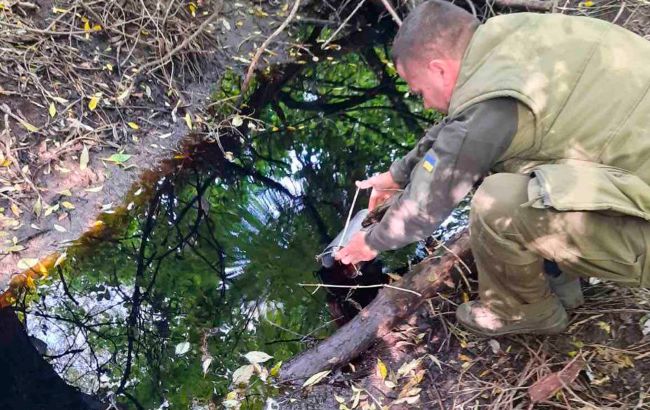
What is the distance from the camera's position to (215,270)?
3482mm

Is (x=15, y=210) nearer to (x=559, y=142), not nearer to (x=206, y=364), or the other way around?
(x=206, y=364)

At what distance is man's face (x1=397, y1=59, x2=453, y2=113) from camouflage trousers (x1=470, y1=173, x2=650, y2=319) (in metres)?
0.37

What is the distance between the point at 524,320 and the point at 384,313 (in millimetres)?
663

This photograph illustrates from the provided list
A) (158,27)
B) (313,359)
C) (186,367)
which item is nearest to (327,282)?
(313,359)

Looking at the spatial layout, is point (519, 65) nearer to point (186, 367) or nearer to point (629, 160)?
point (629, 160)

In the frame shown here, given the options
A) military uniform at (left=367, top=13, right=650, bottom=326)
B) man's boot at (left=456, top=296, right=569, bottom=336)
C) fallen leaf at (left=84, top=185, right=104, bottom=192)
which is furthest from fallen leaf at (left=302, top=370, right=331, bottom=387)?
fallen leaf at (left=84, top=185, right=104, bottom=192)

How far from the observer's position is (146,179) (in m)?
4.02

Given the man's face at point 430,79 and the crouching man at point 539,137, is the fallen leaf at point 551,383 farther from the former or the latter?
the man's face at point 430,79

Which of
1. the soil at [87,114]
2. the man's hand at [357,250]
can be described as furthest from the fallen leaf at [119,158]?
the man's hand at [357,250]

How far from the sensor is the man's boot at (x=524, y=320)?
7.86 feet

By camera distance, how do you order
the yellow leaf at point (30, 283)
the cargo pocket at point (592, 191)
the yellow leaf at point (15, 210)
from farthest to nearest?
the yellow leaf at point (15, 210) → the yellow leaf at point (30, 283) → the cargo pocket at point (592, 191)

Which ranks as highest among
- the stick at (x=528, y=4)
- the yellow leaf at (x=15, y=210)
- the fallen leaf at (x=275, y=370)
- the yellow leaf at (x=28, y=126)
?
the yellow leaf at (x=28, y=126)

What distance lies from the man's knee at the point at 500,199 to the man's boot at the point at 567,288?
21.7 inches

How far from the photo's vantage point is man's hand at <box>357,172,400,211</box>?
2.88 metres
